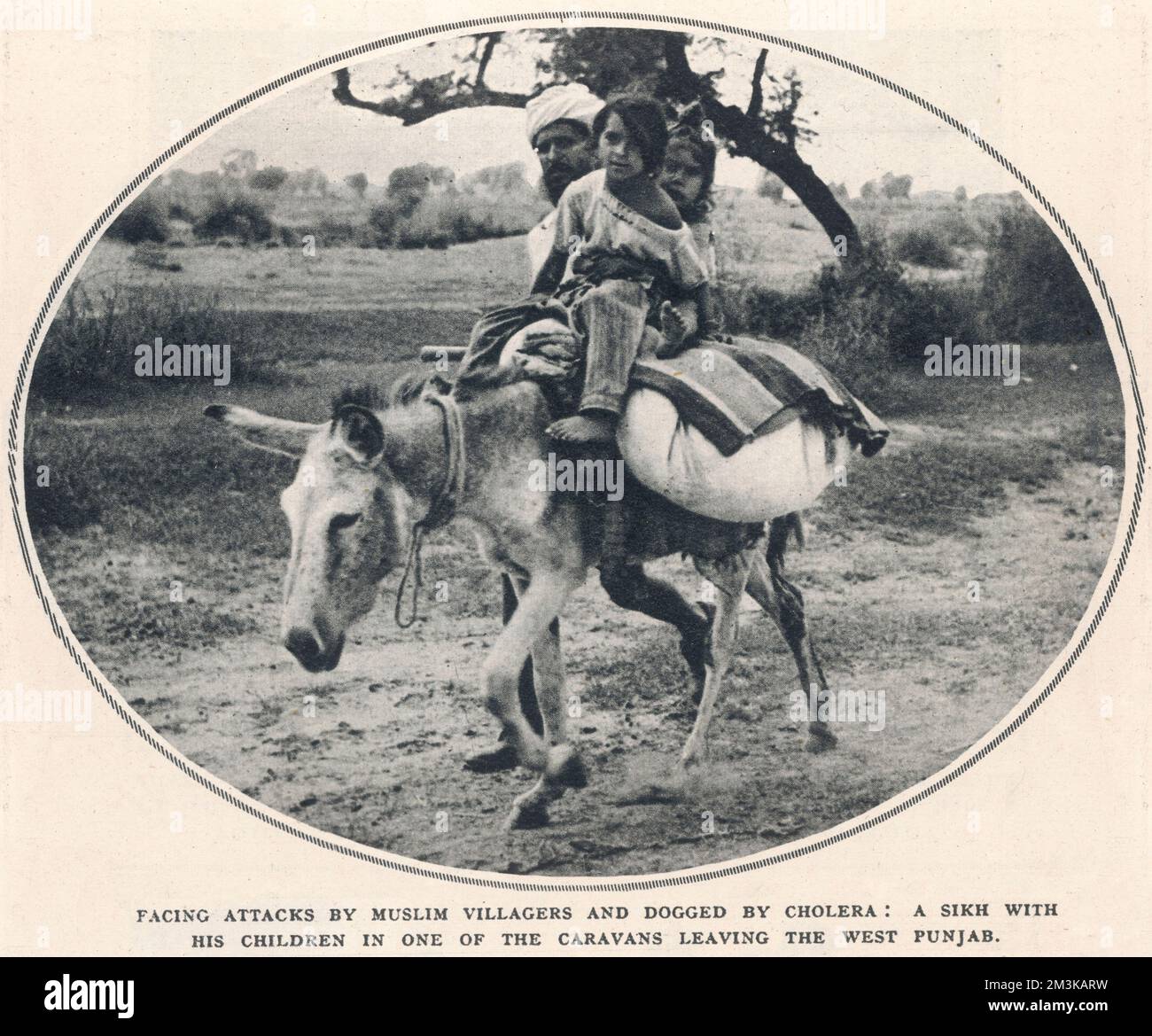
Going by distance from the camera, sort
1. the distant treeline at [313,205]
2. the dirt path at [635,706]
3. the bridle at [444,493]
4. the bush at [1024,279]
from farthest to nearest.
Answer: the bush at [1024,279] → the distant treeline at [313,205] → the dirt path at [635,706] → the bridle at [444,493]

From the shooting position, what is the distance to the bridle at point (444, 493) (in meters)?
9.18

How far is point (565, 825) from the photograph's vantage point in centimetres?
935

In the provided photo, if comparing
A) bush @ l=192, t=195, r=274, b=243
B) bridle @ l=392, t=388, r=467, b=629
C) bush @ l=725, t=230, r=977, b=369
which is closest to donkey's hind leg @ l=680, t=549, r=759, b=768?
bush @ l=725, t=230, r=977, b=369

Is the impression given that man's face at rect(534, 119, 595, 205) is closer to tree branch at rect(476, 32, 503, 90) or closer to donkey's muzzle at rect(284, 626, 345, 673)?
tree branch at rect(476, 32, 503, 90)

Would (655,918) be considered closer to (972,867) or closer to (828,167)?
(972,867)

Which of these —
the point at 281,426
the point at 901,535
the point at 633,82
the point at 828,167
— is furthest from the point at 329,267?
the point at 901,535

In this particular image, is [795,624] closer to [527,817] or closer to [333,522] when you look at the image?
[527,817]

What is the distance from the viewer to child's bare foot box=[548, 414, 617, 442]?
30.1 ft

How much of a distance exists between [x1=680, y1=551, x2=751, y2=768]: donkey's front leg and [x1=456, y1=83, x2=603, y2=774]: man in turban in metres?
0.81

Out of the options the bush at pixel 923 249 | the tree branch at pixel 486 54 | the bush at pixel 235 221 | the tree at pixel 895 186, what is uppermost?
the tree branch at pixel 486 54

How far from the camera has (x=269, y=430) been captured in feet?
30.4

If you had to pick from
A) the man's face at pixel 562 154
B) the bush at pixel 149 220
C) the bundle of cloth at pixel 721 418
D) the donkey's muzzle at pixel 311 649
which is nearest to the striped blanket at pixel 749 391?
the bundle of cloth at pixel 721 418

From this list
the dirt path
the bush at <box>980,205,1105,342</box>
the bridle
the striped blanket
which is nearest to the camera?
the striped blanket

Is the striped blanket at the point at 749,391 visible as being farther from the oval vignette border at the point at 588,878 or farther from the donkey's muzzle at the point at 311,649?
the donkey's muzzle at the point at 311,649
